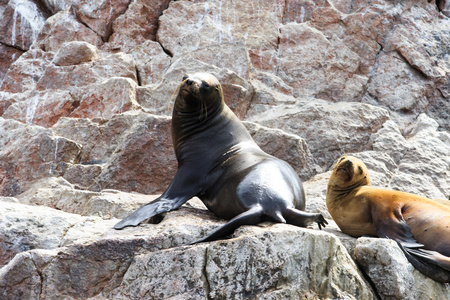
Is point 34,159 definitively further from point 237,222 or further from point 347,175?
point 237,222

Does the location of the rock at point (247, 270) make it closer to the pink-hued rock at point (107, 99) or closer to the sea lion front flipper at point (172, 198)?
the sea lion front flipper at point (172, 198)

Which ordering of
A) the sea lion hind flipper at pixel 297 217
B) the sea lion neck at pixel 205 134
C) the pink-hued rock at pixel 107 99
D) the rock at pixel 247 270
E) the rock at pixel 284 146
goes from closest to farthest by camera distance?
the rock at pixel 247 270 → the sea lion hind flipper at pixel 297 217 → the sea lion neck at pixel 205 134 → the rock at pixel 284 146 → the pink-hued rock at pixel 107 99

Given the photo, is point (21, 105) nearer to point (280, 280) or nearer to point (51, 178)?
point (51, 178)

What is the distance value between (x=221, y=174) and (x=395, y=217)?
1.79m

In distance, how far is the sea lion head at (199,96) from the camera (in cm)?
611

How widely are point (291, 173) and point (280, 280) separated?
2041mm

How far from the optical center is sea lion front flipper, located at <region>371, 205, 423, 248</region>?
526 centimetres

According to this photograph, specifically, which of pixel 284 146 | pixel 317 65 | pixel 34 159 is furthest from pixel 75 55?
pixel 284 146

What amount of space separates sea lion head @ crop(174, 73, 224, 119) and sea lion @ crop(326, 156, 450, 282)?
5.25ft

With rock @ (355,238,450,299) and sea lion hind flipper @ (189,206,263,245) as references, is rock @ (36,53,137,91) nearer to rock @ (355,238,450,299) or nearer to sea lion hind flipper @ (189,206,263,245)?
sea lion hind flipper @ (189,206,263,245)

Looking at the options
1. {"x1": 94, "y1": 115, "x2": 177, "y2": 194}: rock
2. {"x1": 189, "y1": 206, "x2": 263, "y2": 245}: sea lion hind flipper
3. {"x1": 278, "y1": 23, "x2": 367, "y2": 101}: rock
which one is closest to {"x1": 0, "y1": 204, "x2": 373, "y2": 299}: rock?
{"x1": 189, "y1": 206, "x2": 263, "y2": 245}: sea lion hind flipper

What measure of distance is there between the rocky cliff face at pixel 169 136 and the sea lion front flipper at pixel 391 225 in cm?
38

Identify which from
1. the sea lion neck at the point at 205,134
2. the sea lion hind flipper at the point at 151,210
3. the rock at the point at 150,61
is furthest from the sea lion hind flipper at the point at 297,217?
the rock at the point at 150,61

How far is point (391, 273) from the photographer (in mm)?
4242
